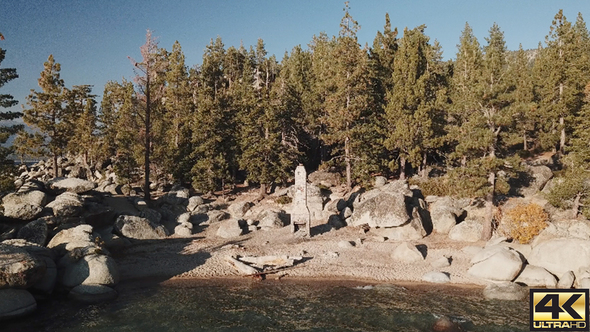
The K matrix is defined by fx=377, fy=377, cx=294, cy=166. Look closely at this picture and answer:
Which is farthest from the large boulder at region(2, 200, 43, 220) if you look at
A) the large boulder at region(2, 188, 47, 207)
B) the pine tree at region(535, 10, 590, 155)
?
the pine tree at region(535, 10, 590, 155)

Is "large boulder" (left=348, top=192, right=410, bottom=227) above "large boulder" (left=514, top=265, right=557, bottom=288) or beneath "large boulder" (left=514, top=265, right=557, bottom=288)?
above

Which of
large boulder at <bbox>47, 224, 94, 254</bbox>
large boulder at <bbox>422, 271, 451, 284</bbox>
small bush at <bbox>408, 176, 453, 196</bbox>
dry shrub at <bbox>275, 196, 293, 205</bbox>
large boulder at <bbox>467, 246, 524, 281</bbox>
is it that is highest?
small bush at <bbox>408, 176, 453, 196</bbox>

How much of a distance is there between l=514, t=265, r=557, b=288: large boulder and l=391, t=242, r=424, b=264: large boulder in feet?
17.4

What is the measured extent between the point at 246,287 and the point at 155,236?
11214mm

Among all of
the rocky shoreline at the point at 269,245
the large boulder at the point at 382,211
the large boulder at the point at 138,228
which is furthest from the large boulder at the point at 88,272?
the large boulder at the point at 382,211

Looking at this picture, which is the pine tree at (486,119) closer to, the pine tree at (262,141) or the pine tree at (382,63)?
the pine tree at (382,63)

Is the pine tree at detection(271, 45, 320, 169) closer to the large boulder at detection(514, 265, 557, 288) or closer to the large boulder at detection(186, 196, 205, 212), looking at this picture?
the large boulder at detection(186, 196, 205, 212)

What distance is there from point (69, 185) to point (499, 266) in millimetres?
31093

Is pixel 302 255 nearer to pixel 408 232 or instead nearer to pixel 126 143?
pixel 408 232

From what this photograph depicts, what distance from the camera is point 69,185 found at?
30312 millimetres

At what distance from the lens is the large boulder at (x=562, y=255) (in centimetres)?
1991

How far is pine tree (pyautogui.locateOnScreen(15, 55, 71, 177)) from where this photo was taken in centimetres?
3881

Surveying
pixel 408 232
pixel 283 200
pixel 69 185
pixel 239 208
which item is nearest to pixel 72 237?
pixel 69 185

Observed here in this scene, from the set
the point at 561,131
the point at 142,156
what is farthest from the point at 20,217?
the point at 561,131
